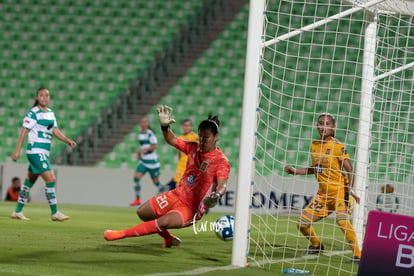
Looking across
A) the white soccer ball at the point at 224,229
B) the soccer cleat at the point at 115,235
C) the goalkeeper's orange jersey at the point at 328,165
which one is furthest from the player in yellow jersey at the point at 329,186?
the soccer cleat at the point at 115,235

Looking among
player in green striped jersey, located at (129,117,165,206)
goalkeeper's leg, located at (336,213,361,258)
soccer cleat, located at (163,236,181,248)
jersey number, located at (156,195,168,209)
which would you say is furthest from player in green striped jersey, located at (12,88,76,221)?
player in green striped jersey, located at (129,117,165,206)

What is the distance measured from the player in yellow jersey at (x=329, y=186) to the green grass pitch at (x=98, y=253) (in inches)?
17.1

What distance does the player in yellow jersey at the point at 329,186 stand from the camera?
973cm

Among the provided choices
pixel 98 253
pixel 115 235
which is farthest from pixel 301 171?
pixel 98 253

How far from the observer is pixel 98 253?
8.52 meters

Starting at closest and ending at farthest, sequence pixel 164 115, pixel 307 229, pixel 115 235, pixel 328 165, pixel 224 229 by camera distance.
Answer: pixel 164 115 < pixel 115 235 < pixel 224 229 < pixel 328 165 < pixel 307 229

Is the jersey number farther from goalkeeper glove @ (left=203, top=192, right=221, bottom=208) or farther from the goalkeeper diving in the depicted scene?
goalkeeper glove @ (left=203, top=192, right=221, bottom=208)

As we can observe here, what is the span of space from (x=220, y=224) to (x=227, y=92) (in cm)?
1339

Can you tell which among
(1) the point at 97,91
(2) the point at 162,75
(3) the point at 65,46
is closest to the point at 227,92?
(2) the point at 162,75

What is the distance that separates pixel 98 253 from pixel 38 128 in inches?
170

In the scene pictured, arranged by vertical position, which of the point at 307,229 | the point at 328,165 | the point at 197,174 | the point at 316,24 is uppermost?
the point at 316,24

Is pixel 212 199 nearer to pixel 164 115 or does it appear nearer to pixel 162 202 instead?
pixel 164 115

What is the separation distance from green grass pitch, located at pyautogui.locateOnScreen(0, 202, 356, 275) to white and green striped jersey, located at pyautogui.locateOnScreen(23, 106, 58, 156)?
1.10 metres

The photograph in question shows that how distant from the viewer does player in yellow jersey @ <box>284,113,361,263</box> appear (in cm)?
973
